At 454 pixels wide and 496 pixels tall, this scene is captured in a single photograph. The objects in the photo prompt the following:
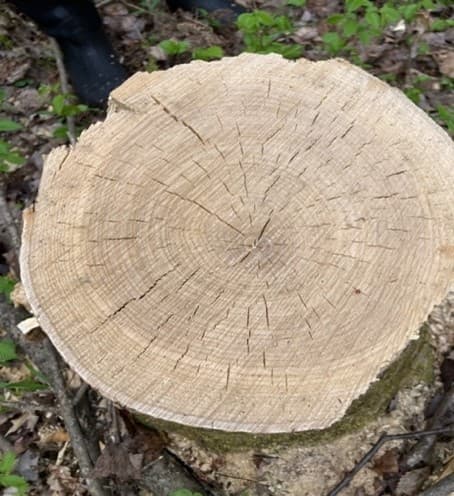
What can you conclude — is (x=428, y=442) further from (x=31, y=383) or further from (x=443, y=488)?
(x=31, y=383)

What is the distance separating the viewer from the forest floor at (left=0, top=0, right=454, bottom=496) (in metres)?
2.08

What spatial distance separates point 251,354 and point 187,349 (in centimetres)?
16

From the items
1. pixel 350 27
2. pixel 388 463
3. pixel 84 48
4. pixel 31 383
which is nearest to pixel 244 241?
pixel 388 463

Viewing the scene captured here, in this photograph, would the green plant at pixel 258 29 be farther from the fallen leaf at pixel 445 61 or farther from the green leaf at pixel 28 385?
the green leaf at pixel 28 385

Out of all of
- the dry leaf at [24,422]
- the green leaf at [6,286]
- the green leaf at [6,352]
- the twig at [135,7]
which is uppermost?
the twig at [135,7]

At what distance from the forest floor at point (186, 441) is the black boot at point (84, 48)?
0.11 metres

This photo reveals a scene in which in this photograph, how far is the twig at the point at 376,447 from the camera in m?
2.01

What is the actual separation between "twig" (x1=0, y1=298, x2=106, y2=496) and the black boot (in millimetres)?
1305

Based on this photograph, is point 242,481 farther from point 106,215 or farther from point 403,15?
point 403,15

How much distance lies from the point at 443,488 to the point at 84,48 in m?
2.50

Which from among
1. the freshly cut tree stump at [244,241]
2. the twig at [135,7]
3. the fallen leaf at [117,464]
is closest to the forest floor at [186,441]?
the fallen leaf at [117,464]

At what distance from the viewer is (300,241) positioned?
5.57 ft

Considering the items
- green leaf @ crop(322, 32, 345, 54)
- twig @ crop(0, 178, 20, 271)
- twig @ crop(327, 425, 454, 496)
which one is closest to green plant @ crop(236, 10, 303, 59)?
green leaf @ crop(322, 32, 345, 54)

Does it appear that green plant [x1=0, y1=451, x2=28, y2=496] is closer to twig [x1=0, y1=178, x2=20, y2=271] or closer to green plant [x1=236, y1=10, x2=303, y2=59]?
twig [x1=0, y1=178, x2=20, y2=271]
